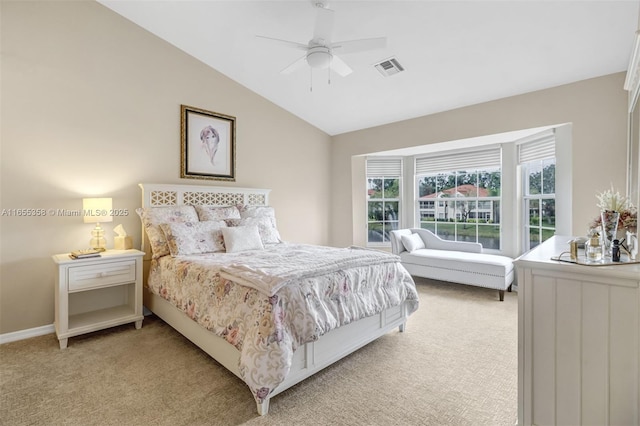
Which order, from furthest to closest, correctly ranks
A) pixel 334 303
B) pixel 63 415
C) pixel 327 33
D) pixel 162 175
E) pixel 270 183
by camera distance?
pixel 270 183 → pixel 162 175 → pixel 327 33 → pixel 334 303 → pixel 63 415

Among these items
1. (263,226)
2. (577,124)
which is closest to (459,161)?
(577,124)

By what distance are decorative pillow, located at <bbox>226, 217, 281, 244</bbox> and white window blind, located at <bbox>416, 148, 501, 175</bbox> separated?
9.88 ft

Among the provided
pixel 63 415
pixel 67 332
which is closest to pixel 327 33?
pixel 63 415

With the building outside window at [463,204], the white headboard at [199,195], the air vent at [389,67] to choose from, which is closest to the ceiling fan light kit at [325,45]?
the air vent at [389,67]

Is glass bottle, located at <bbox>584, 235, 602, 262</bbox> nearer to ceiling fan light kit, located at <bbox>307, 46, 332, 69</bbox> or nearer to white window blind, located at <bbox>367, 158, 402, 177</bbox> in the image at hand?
ceiling fan light kit, located at <bbox>307, 46, 332, 69</bbox>

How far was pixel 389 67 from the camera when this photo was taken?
3504mm

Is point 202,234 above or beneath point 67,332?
above

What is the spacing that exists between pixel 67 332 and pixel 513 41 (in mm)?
4803

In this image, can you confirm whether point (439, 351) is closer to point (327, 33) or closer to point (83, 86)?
point (327, 33)

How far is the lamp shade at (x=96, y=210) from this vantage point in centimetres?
288

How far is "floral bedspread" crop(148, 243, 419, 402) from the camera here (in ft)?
5.58

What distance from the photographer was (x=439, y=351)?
251 cm

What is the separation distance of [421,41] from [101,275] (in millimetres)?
3827

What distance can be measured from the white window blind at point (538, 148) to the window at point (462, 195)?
356 millimetres
